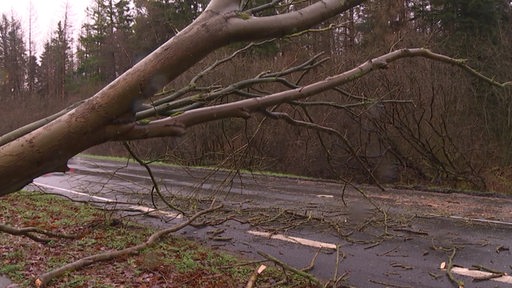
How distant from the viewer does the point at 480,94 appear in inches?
664

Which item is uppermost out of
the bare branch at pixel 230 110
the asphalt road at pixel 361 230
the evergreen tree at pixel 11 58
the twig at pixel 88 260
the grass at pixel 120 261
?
the evergreen tree at pixel 11 58

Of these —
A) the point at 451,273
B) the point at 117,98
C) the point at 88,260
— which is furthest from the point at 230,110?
the point at 451,273

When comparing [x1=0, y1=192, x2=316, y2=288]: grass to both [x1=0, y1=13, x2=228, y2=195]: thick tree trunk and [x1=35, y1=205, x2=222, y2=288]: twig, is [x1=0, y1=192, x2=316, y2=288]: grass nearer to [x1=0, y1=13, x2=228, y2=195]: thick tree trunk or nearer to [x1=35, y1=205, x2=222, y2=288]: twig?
[x1=35, y1=205, x2=222, y2=288]: twig

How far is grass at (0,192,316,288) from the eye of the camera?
5055mm

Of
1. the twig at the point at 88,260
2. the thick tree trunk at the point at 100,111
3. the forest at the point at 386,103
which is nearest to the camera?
the thick tree trunk at the point at 100,111

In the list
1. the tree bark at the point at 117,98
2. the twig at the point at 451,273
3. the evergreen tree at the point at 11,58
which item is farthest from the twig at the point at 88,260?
the evergreen tree at the point at 11,58

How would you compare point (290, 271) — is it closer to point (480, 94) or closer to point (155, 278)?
point (155, 278)

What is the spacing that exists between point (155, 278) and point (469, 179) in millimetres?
11355

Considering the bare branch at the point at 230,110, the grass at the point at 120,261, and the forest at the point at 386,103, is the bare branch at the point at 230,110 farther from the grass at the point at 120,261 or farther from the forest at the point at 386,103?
the forest at the point at 386,103

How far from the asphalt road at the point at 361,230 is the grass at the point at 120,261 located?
1.89 feet

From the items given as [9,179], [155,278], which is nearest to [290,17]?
[9,179]

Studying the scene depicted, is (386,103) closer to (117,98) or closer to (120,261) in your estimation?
(120,261)

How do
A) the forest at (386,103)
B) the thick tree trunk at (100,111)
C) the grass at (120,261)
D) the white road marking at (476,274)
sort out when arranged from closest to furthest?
1. the thick tree trunk at (100,111)
2. the grass at (120,261)
3. the white road marking at (476,274)
4. the forest at (386,103)

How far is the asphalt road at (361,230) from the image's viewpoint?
18.7ft
